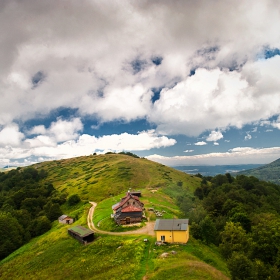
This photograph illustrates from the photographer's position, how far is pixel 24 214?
10156 cm

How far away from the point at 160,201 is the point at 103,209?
25627mm

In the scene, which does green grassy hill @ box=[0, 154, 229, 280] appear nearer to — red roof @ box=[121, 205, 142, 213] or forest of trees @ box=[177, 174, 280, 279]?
forest of trees @ box=[177, 174, 280, 279]

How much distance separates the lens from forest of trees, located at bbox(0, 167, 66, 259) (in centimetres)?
7855

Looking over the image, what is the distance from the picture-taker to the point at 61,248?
195 feet

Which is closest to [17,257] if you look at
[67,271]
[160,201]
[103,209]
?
[67,271]

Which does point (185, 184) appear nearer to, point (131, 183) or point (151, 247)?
point (131, 183)

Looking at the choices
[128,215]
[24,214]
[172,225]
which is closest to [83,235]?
[128,215]

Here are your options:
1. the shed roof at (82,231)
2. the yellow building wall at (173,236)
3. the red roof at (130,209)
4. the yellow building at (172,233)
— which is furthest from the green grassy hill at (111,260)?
the red roof at (130,209)

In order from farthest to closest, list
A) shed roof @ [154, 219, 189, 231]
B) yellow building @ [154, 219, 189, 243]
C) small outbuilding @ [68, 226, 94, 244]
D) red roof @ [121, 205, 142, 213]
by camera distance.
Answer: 1. red roof @ [121, 205, 142, 213]
2. small outbuilding @ [68, 226, 94, 244]
3. shed roof @ [154, 219, 189, 231]
4. yellow building @ [154, 219, 189, 243]

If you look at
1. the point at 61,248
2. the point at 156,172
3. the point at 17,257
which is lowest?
the point at 17,257

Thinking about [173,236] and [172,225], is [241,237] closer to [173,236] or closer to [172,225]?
[173,236]

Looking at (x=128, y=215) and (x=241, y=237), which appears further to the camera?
(x=128, y=215)

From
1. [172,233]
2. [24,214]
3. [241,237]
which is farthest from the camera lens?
[24,214]

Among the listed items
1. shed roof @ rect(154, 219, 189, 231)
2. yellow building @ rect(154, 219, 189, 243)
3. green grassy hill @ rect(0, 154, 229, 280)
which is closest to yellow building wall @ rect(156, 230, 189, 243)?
yellow building @ rect(154, 219, 189, 243)
